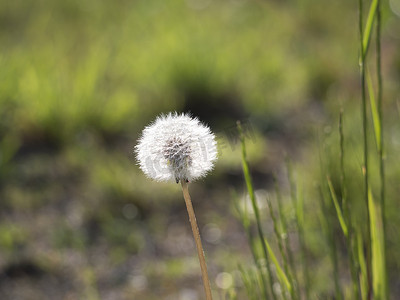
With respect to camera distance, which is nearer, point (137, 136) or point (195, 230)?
point (195, 230)

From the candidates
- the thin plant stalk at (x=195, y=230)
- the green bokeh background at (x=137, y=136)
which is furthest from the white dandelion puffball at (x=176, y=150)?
the green bokeh background at (x=137, y=136)

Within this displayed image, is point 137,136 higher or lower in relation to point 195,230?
higher

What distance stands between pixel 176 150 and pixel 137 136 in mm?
2354

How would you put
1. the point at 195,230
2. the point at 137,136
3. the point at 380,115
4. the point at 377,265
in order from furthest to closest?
the point at 137,136, the point at 377,265, the point at 380,115, the point at 195,230

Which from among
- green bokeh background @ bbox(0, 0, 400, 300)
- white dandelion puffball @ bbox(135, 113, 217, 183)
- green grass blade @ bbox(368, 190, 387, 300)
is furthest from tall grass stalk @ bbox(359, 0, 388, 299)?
white dandelion puffball @ bbox(135, 113, 217, 183)

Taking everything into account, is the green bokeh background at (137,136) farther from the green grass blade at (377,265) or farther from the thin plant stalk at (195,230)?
the thin plant stalk at (195,230)

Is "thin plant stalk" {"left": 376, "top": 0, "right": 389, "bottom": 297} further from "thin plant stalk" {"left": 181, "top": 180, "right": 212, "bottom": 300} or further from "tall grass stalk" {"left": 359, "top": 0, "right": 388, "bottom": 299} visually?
"thin plant stalk" {"left": 181, "top": 180, "right": 212, "bottom": 300}

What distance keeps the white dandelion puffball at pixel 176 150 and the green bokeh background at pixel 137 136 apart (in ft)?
1.36

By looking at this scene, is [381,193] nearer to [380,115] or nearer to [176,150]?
[380,115]

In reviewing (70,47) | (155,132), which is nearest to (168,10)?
(70,47)

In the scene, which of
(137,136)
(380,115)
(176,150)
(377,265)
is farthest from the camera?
(137,136)

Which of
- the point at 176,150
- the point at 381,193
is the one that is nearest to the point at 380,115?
the point at 381,193

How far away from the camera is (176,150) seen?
0.84 metres

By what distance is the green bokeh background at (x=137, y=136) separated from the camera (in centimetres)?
214
